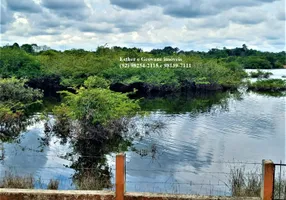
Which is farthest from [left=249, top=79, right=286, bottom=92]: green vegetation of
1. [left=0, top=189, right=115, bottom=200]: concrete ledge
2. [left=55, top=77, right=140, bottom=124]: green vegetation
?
[left=0, top=189, right=115, bottom=200]: concrete ledge

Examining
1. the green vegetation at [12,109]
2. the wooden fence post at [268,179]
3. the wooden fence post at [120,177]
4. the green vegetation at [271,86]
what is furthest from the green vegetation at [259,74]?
the wooden fence post at [120,177]

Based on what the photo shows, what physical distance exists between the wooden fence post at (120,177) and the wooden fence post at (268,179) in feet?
8.31

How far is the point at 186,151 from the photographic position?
47.9 ft

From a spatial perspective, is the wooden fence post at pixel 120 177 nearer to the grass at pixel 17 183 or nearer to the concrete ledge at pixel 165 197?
the concrete ledge at pixel 165 197

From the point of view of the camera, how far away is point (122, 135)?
660 inches

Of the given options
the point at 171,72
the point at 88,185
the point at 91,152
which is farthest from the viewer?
the point at 171,72

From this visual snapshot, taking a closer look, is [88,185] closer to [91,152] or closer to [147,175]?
[147,175]

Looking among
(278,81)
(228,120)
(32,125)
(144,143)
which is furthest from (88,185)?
(278,81)

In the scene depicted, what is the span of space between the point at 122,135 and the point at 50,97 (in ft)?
52.8

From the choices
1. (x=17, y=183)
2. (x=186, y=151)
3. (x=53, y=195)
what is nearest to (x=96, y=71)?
(x=186, y=151)

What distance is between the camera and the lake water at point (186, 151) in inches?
449

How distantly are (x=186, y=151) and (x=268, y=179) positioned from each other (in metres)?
8.22

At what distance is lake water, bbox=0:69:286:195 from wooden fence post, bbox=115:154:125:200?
3.83 metres

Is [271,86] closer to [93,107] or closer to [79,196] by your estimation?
[93,107]
